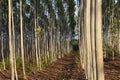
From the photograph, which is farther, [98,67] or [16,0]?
[16,0]

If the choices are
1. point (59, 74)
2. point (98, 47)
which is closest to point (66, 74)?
point (59, 74)

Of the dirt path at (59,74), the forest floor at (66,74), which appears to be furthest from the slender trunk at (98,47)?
the dirt path at (59,74)

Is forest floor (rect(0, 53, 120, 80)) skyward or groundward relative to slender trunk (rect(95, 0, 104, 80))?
groundward

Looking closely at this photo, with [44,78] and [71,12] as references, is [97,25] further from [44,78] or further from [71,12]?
[71,12]

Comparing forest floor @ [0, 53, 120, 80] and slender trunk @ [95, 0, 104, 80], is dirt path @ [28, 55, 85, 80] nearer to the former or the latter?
forest floor @ [0, 53, 120, 80]

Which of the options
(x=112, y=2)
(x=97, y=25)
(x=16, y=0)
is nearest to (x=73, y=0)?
A: (x=112, y=2)

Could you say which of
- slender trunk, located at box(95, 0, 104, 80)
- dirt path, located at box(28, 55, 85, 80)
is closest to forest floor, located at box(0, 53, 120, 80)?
dirt path, located at box(28, 55, 85, 80)

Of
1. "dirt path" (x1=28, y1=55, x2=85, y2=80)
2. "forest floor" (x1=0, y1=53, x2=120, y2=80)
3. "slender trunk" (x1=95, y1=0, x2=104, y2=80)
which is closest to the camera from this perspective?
"slender trunk" (x1=95, y1=0, x2=104, y2=80)

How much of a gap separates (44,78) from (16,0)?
1304cm

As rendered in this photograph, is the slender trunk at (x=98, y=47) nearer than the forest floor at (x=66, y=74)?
Yes

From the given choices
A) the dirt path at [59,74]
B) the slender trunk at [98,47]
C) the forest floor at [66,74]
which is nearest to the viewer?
the slender trunk at [98,47]

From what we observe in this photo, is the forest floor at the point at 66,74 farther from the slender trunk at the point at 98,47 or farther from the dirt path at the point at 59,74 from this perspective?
the slender trunk at the point at 98,47

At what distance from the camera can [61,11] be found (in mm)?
41375

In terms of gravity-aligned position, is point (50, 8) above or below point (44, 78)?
above
